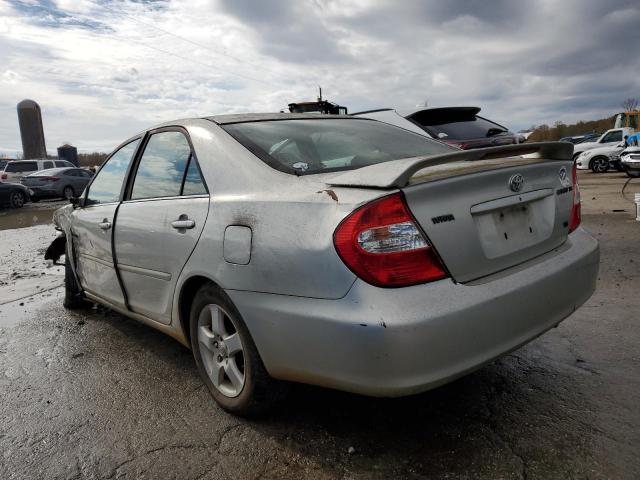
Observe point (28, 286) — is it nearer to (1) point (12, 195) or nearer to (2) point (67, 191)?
(1) point (12, 195)

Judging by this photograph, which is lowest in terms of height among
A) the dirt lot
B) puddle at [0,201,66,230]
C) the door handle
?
puddle at [0,201,66,230]

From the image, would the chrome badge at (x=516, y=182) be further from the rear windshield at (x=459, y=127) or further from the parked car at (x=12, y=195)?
the parked car at (x=12, y=195)

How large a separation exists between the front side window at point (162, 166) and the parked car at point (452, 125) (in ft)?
14.6

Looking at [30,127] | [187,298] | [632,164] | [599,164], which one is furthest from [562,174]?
[30,127]

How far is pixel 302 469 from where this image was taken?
207cm

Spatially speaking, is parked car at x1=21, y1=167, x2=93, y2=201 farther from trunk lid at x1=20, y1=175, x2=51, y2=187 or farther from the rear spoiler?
the rear spoiler

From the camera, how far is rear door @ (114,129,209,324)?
2.62m

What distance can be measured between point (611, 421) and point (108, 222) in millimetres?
3069

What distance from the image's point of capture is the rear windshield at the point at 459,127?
7.34 m

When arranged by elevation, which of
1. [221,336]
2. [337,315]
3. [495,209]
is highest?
[495,209]

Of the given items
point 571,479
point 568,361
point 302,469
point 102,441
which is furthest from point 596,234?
point 102,441

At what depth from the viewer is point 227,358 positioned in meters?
2.49

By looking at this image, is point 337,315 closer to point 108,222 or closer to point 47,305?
point 108,222

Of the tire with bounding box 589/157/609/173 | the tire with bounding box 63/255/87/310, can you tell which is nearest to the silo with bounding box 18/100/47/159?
the tire with bounding box 589/157/609/173
